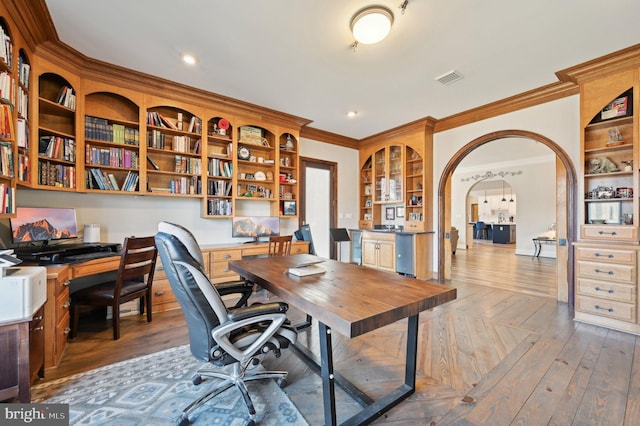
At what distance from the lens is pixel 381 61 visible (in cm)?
286

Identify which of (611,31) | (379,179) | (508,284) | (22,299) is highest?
(611,31)

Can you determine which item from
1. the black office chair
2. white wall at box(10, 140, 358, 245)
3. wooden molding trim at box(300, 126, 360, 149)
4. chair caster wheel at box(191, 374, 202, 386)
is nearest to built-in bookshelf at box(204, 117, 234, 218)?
white wall at box(10, 140, 358, 245)

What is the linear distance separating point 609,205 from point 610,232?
1.41 feet

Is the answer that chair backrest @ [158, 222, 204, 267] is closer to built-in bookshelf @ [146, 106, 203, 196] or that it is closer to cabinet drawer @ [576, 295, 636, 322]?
built-in bookshelf @ [146, 106, 203, 196]

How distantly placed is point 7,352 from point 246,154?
3.23 metres

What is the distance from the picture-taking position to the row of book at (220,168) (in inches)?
150

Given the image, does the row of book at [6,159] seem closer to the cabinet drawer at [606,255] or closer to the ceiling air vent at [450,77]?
the ceiling air vent at [450,77]

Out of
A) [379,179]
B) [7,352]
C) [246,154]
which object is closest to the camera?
[7,352]

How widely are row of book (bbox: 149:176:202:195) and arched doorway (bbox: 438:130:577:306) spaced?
3.97m

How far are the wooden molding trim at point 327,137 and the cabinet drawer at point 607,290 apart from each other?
4243mm

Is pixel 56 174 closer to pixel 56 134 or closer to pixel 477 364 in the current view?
pixel 56 134

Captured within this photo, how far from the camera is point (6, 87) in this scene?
1909 millimetres

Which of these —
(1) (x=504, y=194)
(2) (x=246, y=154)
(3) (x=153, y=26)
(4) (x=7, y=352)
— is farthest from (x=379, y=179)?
(1) (x=504, y=194)

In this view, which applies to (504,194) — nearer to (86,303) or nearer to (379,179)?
(379,179)
